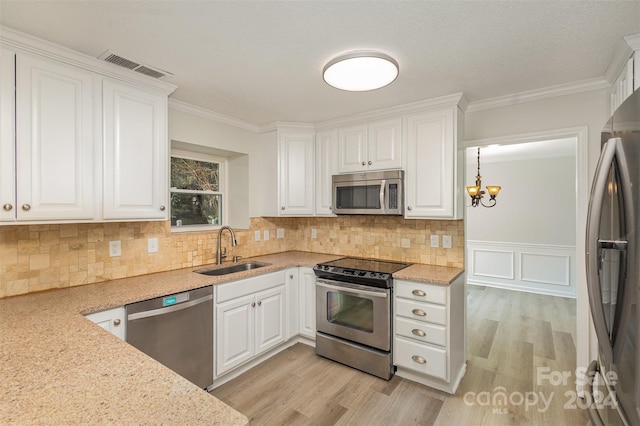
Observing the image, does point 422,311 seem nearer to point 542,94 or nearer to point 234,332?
point 234,332

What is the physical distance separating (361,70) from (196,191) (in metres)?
2.12

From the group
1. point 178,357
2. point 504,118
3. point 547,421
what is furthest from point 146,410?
point 504,118

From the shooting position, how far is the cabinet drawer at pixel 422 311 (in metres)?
2.34

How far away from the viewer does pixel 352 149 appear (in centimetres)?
307

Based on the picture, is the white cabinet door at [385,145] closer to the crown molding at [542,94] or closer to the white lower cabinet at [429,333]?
the crown molding at [542,94]

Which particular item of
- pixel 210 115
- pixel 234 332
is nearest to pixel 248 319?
pixel 234 332

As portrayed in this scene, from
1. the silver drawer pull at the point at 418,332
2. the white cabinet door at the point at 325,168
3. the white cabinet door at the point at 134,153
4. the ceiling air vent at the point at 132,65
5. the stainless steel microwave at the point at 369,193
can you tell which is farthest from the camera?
the white cabinet door at the point at 325,168

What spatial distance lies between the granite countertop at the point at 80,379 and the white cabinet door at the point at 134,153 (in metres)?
0.69

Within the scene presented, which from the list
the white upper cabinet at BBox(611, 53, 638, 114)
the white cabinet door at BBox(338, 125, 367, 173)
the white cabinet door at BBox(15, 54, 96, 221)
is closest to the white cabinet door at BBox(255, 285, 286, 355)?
the white cabinet door at BBox(338, 125, 367, 173)

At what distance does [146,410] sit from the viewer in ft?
2.65

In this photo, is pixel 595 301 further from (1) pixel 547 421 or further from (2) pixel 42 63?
(2) pixel 42 63

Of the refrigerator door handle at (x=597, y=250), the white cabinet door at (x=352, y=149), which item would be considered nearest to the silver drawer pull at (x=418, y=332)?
the refrigerator door handle at (x=597, y=250)

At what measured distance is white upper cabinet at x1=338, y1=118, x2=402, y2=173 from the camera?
2.79m

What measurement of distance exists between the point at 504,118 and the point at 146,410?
296cm
